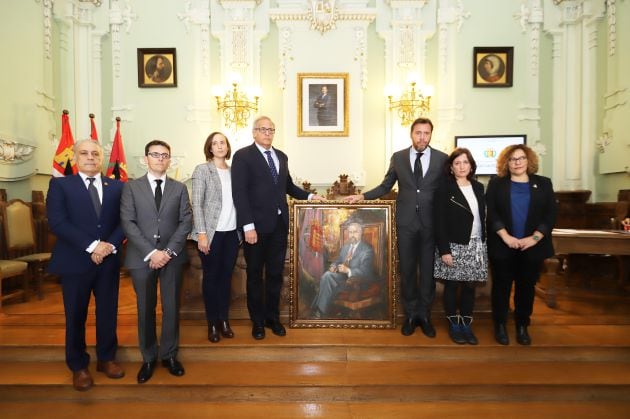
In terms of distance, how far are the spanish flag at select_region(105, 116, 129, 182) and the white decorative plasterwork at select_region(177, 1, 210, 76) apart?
5.52ft

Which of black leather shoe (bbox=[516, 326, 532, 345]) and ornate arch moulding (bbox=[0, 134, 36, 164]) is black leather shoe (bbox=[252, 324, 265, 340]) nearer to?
black leather shoe (bbox=[516, 326, 532, 345])

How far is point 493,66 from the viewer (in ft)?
21.7

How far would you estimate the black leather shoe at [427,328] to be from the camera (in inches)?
132

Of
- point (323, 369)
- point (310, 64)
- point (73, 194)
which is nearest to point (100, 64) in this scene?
point (310, 64)

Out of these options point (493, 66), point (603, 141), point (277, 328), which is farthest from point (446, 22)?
point (277, 328)

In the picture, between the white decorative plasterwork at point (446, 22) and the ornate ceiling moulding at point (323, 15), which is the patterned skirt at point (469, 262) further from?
the ornate ceiling moulding at point (323, 15)

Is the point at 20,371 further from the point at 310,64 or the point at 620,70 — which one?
the point at 620,70

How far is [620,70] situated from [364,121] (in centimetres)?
387

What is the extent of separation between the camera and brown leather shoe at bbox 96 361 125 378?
114 inches

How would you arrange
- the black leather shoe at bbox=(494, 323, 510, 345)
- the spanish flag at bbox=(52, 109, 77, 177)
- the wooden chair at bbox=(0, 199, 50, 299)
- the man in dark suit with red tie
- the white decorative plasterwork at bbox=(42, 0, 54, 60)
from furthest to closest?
the white decorative plasterwork at bbox=(42, 0, 54, 60) < the spanish flag at bbox=(52, 109, 77, 177) < the wooden chair at bbox=(0, 199, 50, 299) < the black leather shoe at bbox=(494, 323, 510, 345) < the man in dark suit with red tie

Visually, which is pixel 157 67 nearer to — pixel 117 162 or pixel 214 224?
pixel 117 162

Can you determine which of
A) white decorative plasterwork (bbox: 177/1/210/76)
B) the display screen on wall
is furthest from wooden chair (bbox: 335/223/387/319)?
white decorative plasterwork (bbox: 177/1/210/76)

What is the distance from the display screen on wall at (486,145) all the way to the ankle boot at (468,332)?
3.91 m

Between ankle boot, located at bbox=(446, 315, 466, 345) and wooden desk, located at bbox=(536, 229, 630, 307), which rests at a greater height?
wooden desk, located at bbox=(536, 229, 630, 307)
